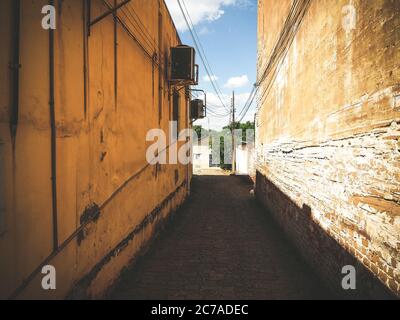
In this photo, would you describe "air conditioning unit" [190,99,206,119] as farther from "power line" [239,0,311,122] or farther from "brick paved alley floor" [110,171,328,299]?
"brick paved alley floor" [110,171,328,299]

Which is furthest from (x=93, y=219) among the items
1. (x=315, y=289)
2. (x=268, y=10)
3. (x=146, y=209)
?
(x=268, y=10)

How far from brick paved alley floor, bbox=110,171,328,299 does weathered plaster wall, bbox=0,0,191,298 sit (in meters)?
0.56

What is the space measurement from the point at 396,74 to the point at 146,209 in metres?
4.88

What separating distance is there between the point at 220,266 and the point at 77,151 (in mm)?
3481

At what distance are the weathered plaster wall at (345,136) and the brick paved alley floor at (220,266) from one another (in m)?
0.46

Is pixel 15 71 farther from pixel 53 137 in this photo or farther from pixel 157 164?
pixel 157 164

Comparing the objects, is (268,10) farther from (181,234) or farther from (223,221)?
(181,234)

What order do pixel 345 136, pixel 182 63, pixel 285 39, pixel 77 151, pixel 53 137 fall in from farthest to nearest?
1. pixel 182 63
2. pixel 285 39
3. pixel 345 136
4. pixel 77 151
5. pixel 53 137

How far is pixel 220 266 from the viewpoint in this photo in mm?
4984

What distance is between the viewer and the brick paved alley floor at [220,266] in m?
4.05

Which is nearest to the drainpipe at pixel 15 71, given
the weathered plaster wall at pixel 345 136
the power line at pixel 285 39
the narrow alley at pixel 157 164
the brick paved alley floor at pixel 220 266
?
the narrow alley at pixel 157 164

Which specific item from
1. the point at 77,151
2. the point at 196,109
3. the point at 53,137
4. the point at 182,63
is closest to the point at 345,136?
the point at 77,151

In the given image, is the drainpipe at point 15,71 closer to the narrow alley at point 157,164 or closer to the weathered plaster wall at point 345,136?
the narrow alley at point 157,164

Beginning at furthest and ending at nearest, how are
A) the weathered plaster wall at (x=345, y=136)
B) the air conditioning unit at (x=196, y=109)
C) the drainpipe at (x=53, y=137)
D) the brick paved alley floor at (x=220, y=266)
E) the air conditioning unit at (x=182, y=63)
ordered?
the air conditioning unit at (x=196, y=109) → the air conditioning unit at (x=182, y=63) → the brick paved alley floor at (x=220, y=266) → the weathered plaster wall at (x=345, y=136) → the drainpipe at (x=53, y=137)
